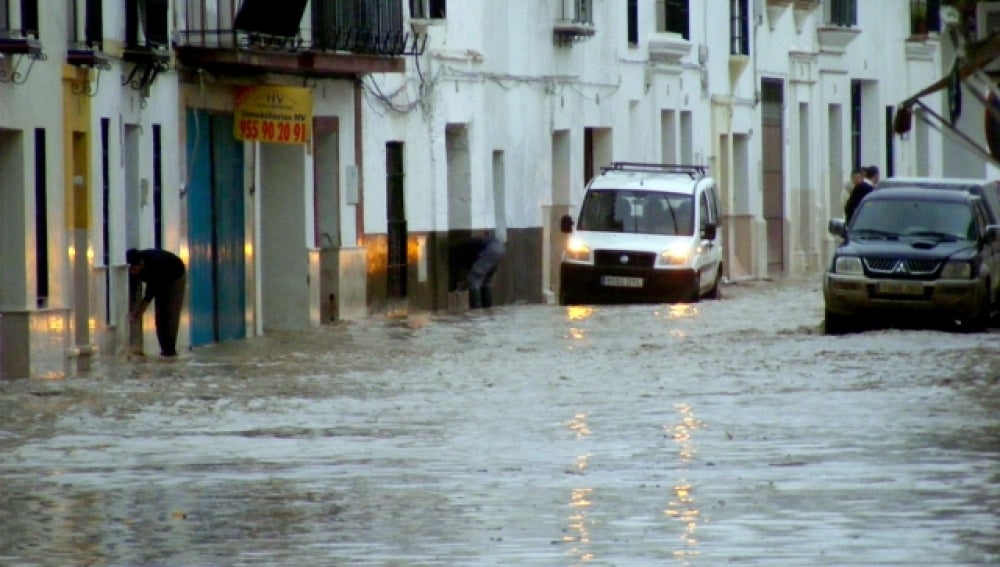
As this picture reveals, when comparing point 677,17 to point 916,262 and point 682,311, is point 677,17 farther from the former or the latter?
point 916,262

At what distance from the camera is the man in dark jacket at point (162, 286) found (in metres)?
27.4

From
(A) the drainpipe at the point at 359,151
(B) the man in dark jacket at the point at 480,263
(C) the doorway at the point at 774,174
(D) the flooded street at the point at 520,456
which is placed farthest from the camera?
(C) the doorway at the point at 774,174

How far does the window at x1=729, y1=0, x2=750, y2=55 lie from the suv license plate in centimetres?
2377

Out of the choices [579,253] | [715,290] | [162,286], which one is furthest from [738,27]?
[162,286]

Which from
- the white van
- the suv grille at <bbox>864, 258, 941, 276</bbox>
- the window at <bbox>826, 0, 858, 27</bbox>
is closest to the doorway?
the window at <bbox>826, 0, 858, 27</bbox>

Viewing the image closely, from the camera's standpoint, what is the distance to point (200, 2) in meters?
30.5

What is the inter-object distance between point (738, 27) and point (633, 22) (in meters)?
5.39

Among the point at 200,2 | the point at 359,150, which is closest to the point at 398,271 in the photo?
the point at 359,150

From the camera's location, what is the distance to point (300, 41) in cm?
3259

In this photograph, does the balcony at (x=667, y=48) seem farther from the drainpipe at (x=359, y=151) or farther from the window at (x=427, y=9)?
the drainpipe at (x=359, y=151)

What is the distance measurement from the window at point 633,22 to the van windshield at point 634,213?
31.8 feet

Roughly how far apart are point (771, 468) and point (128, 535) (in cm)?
422

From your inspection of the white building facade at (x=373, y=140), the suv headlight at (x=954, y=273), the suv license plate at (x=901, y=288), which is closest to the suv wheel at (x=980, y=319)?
the suv headlight at (x=954, y=273)

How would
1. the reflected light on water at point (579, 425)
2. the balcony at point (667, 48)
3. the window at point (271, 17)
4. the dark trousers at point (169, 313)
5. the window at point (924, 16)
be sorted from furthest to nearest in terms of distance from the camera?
1. the window at point (924, 16)
2. the balcony at point (667, 48)
3. the window at point (271, 17)
4. the dark trousers at point (169, 313)
5. the reflected light on water at point (579, 425)
